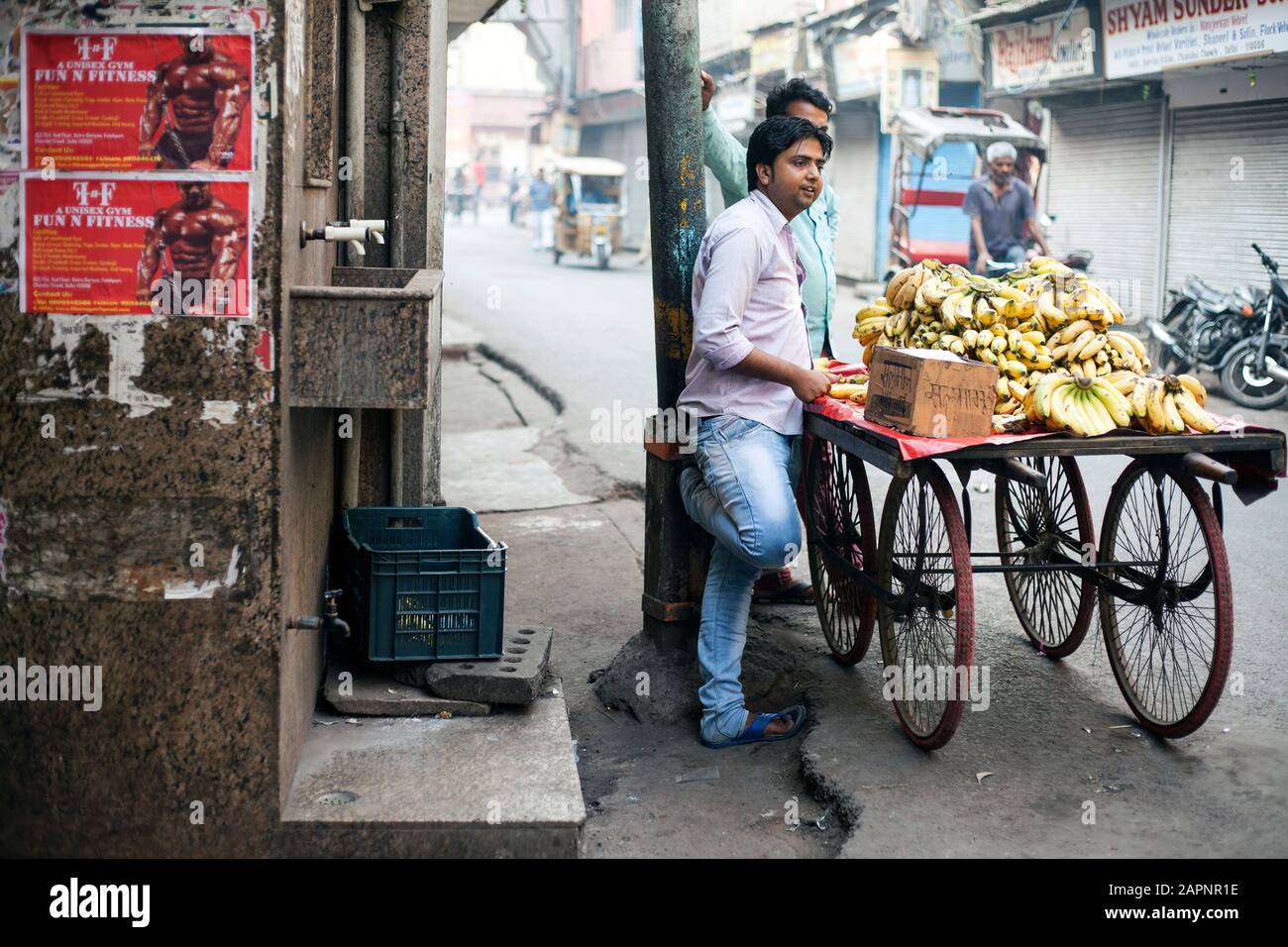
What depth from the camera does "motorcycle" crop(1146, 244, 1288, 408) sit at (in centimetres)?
1060

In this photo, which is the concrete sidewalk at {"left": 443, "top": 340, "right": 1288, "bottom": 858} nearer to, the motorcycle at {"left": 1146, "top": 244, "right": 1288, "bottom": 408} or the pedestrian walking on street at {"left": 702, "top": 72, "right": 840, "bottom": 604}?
the pedestrian walking on street at {"left": 702, "top": 72, "right": 840, "bottom": 604}

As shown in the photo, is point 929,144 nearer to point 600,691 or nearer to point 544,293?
point 544,293

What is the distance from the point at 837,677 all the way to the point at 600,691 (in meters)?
0.84

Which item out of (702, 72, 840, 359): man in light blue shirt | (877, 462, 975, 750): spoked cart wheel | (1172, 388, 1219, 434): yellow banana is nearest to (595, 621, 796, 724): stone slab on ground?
(877, 462, 975, 750): spoked cart wheel

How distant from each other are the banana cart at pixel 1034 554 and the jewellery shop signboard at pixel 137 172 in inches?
72.5

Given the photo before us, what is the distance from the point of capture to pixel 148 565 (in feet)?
10.3

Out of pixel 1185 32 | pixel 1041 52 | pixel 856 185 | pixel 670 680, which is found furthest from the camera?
pixel 856 185

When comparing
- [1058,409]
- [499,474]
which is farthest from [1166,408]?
[499,474]

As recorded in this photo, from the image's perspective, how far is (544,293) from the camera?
20.2 meters

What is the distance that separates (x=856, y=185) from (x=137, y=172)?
69.5ft

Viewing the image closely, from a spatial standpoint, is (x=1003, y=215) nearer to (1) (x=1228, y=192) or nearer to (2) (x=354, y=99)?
(1) (x=1228, y=192)

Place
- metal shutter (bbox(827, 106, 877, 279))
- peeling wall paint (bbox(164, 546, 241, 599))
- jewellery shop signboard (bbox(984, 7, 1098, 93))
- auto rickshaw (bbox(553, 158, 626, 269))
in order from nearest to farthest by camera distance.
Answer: peeling wall paint (bbox(164, 546, 241, 599)) < jewellery shop signboard (bbox(984, 7, 1098, 93)) < metal shutter (bbox(827, 106, 877, 279)) < auto rickshaw (bbox(553, 158, 626, 269))

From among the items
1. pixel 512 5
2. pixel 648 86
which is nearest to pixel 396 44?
pixel 648 86
